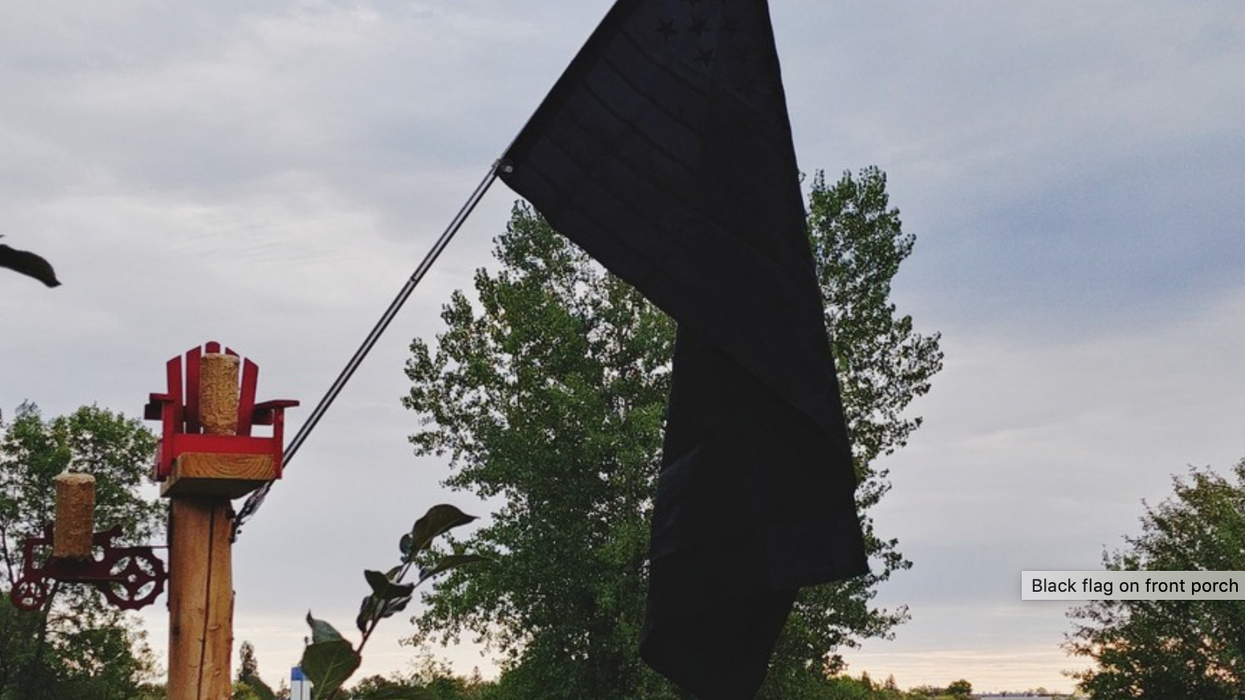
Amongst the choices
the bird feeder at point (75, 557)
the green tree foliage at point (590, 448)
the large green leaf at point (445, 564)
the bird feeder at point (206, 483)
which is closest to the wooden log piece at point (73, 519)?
the bird feeder at point (75, 557)

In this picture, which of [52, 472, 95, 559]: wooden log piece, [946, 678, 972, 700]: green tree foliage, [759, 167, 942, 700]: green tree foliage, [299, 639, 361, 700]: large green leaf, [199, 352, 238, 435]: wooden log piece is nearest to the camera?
[299, 639, 361, 700]: large green leaf

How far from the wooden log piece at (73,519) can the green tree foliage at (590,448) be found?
13.7 metres

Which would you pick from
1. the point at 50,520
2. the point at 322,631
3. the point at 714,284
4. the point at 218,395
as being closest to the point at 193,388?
the point at 218,395

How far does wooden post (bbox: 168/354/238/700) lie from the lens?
3.14 m

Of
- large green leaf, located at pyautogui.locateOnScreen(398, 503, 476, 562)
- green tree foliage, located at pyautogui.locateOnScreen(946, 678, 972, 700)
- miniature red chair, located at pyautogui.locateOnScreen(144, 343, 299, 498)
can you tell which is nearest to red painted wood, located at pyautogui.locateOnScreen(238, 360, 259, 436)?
miniature red chair, located at pyautogui.locateOnScreen(144, 343, 299, 498)

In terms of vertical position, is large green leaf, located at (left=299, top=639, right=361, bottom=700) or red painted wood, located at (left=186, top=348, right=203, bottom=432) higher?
red painted wood, located at (left=186, top=348, right=203, bottom=432)

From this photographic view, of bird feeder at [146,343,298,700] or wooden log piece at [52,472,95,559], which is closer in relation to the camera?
bird feeder at [146,343,298,700]

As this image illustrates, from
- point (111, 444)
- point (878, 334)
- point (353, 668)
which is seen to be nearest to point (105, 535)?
point (353, 668)

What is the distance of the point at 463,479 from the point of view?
1923 centimetres

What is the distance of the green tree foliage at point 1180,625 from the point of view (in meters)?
23.3

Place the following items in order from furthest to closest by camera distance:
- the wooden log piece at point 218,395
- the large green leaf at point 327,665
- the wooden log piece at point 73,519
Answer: the wooden log piece at point 73,519 → the wooden log piece at point 218,395 → the large green leaf at point 327,665

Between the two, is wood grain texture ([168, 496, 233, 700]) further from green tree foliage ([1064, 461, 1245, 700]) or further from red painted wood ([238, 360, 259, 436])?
green tree foliage ([1064, 461, 1245, 700])

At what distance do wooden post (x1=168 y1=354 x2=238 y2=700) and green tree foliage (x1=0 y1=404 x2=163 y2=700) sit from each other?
74.9 ft

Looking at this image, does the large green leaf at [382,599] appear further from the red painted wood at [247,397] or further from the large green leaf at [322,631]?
the red painted wood at [247,397]
